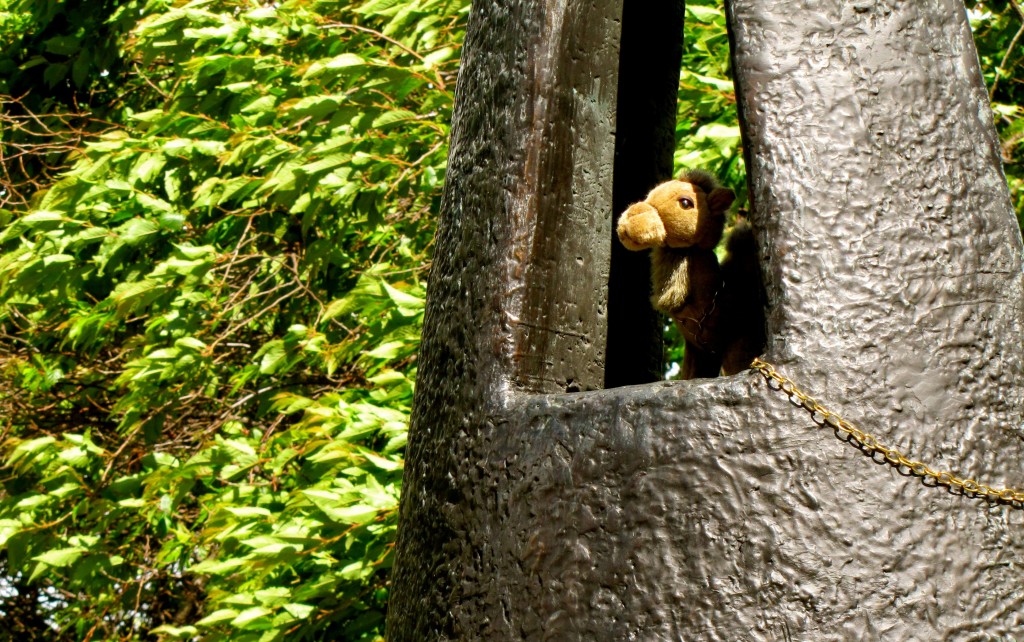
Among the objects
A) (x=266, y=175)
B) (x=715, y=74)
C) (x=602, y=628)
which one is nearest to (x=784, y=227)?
(x=602, y=628)

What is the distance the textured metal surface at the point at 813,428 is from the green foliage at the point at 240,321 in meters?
2.37

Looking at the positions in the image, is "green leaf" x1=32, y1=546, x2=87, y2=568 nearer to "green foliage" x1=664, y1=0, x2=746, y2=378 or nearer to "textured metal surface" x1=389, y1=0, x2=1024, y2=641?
"green foliage" x1=664, y1=0, x2=746, y2=378

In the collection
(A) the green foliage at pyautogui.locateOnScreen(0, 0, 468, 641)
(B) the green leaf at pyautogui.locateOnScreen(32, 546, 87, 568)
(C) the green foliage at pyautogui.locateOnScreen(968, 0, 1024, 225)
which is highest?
(C) the green foliage at pyautogui.locateOnScreen(968, 0, 1024, 225)

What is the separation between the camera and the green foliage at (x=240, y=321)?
15.5 feet

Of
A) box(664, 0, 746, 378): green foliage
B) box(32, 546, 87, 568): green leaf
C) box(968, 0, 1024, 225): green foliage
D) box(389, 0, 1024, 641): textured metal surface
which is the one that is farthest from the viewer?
box(32, 546, 87, 568): green leaf

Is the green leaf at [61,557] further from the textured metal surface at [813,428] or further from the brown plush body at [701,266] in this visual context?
the brown plush body at [701,266]

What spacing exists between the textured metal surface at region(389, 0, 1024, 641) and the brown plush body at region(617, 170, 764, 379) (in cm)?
23

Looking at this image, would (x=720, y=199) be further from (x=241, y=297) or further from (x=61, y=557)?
(x=241, y=297)

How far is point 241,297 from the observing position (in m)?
6.86

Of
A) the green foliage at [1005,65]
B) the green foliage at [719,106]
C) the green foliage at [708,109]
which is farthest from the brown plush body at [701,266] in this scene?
the green foliage at [1005,65]

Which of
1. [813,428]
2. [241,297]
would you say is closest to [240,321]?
[241,297]

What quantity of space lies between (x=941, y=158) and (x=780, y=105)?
0.30 meters

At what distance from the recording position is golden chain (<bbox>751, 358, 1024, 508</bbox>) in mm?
1756

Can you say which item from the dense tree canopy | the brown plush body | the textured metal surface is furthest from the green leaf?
the brown plush body
